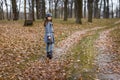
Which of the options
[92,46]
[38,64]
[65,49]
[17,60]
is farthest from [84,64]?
[92,46]

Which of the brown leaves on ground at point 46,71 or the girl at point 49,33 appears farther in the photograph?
the girl at point 49,33

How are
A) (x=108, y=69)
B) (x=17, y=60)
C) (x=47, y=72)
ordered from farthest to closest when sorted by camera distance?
(x=17, y=60)
(x=108, y=69)
(x=47, y=72)

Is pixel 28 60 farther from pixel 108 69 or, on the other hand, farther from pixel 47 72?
pixel 108 69

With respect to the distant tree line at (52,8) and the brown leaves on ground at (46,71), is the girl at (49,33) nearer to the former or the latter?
the brown leaves on ground at (46,71)

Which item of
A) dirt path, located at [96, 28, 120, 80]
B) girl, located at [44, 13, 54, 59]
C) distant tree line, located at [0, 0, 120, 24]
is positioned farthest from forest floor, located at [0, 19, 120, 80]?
distant tree line, located at [0, 0, 120, 24]

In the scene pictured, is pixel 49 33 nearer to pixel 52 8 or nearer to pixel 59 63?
pixel 59 63

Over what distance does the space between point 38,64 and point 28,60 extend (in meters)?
1.05

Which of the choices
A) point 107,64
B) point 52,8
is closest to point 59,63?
point 107,64

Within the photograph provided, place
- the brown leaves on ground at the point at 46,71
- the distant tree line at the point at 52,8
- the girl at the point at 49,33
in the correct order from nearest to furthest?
the brown leaves on ground at the point at 46,71, the girl at the point at 49,33, the distant tree line at the point at 52,8

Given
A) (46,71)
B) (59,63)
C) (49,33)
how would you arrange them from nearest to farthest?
1. (46,71)
2. (59,63)
3. (49,33)

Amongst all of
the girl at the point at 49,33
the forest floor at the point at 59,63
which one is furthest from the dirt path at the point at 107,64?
the girl at the point at 49,33

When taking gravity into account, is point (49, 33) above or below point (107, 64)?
above

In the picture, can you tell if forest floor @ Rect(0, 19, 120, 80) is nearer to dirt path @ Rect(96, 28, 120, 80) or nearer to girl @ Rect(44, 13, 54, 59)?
dirt path @ Rect(96, 28, 120, 80)

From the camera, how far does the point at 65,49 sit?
15.6 meters
